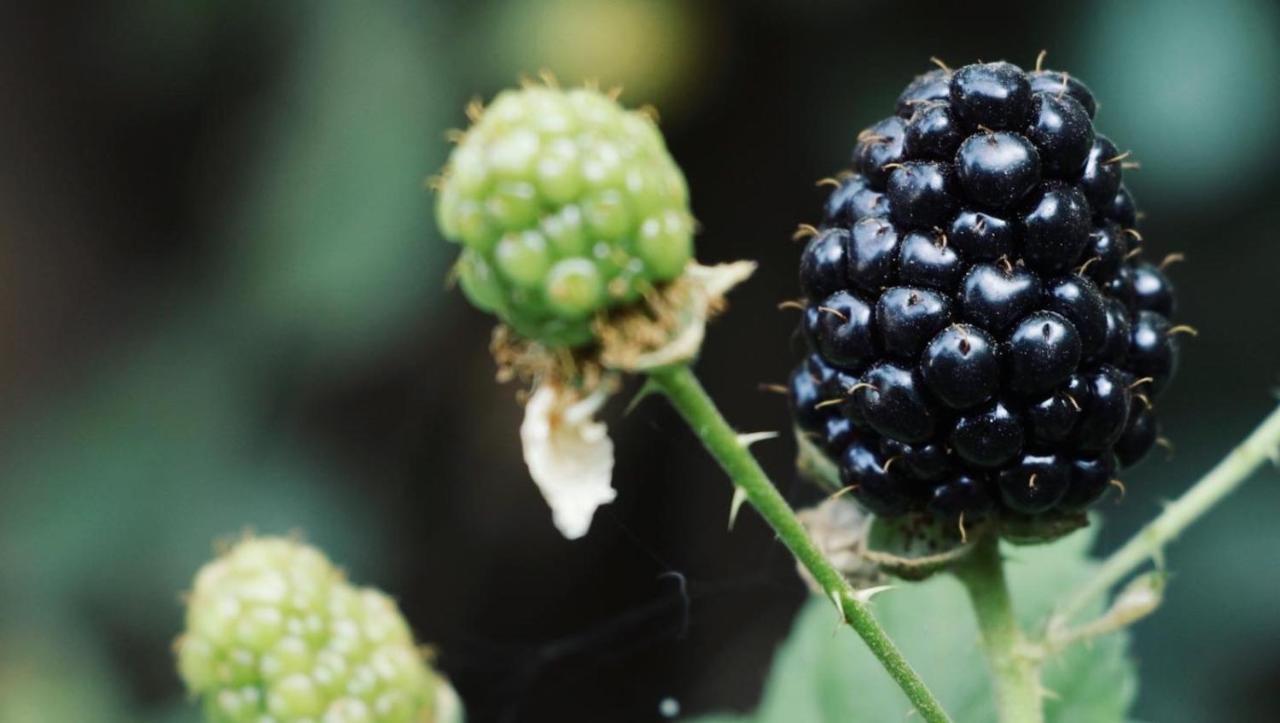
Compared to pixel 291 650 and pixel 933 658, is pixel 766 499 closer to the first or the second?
pixel 291 650

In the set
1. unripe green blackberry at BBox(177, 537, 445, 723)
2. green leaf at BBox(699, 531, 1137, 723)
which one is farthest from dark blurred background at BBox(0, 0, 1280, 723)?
unripe green blackberry at BBox(177, 537, 445, 723)

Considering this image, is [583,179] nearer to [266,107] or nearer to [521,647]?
[266,107]

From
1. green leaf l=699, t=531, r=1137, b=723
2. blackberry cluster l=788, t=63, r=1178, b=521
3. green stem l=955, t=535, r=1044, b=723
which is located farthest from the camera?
green leaf l=699, t=531, r=1137, b=723

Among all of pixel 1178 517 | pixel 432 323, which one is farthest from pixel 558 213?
pixel 432 323

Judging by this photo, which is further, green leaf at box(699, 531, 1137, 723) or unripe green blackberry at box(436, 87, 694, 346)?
green leaf at box(699, 531, 1137, 723)

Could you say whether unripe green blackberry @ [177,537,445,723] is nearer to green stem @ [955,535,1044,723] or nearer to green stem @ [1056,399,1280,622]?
green stem @ [955,535,1044,723]

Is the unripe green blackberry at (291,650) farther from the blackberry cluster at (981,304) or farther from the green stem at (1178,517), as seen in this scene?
the green stem at (1178,517)

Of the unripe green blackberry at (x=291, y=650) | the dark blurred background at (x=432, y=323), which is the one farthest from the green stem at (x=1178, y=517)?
the dark blurred background at (x=432, y=323)
